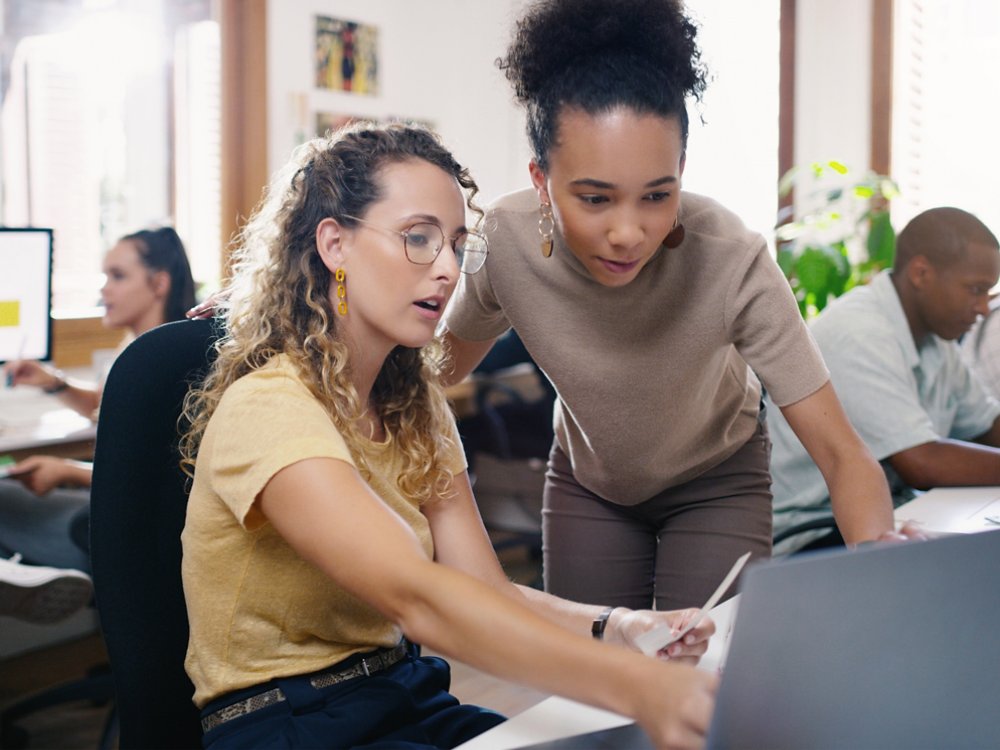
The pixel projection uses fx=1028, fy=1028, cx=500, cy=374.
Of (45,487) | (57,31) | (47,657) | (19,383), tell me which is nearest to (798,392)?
(45,487)

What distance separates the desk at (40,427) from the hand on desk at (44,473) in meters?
0.11

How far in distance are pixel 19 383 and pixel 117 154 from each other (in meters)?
1.35

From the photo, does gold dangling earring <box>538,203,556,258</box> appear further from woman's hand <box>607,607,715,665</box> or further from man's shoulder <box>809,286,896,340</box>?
man's shoulder <box>809,286,896,340</box>

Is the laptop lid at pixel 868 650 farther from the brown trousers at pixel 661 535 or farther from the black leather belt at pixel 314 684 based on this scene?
the brown trousers at pixel 661 535

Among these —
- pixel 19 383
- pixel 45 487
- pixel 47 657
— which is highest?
pixel 19 383

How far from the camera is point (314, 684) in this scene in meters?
1.02

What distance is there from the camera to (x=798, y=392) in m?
1.23

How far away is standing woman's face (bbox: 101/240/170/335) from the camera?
2836 mm

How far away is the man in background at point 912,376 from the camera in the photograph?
1.89 m

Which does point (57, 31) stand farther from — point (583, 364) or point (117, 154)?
point (583, 364)

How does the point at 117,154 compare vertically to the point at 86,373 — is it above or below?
above

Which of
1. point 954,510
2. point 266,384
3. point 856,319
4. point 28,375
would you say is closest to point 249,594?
point 266,384

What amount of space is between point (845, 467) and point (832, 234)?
123 inches

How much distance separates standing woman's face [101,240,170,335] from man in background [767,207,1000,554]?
1.70 metres
